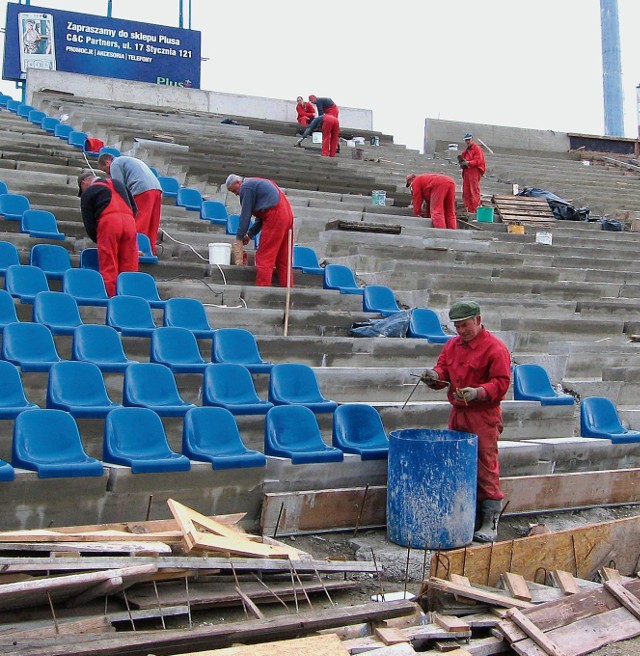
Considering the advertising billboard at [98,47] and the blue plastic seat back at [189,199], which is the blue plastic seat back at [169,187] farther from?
the advertising billboard at [98,47]

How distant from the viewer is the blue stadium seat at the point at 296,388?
7789 millimetres

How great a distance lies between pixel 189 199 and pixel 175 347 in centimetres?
579

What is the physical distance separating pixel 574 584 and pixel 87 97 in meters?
21.2

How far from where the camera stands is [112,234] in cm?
952

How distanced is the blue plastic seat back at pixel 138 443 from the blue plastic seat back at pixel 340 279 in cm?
478

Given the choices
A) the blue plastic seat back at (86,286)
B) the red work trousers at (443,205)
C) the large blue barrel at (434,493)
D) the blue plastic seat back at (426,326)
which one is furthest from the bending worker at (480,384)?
the red work trousers at (443,205)

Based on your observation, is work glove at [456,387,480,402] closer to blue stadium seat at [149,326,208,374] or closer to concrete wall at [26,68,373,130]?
blue stadium seat at [149,326,208,374]

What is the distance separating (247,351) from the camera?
8.53m

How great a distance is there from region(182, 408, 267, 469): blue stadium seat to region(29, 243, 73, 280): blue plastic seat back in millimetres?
3330

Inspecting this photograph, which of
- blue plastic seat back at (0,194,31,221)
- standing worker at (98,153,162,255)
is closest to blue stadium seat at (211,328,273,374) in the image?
standing worker at (98,153,162,255)

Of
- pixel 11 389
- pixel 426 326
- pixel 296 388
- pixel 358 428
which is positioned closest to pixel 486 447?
pixel 358 428

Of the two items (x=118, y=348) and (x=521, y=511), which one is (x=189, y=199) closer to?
(x=118, y=348)

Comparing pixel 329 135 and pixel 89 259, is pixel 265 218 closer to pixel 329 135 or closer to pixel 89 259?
pixel 89 259

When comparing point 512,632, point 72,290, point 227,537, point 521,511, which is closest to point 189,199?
point 72,290
